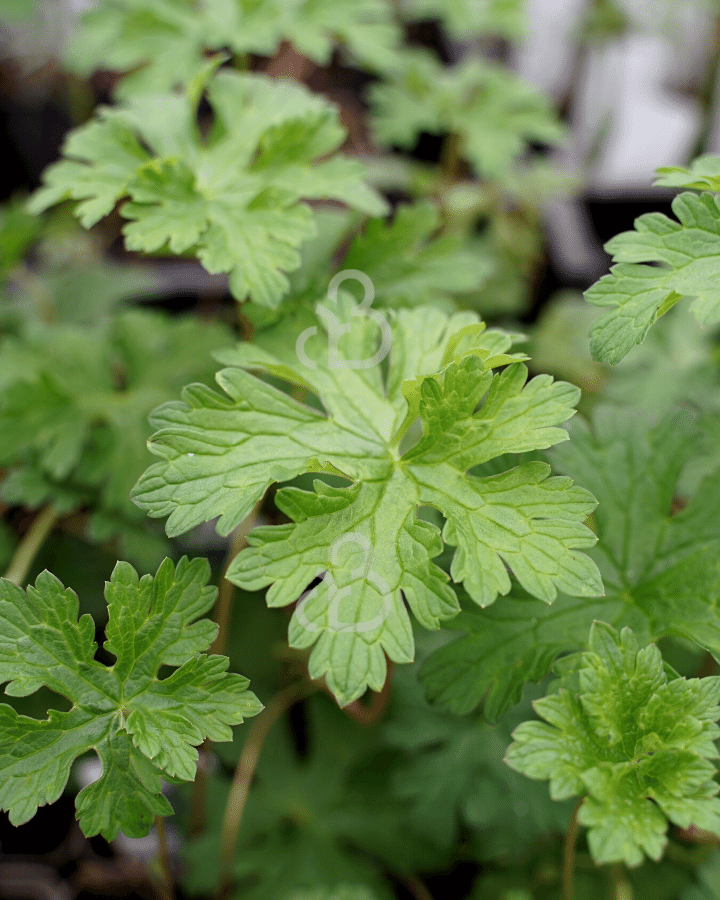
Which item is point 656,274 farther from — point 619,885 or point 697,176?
point 619,885

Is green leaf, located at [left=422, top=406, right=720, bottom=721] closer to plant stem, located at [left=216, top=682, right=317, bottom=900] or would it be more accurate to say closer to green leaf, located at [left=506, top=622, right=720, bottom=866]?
green leaf, located at [left=506, top=622, right=720, bottom=866]

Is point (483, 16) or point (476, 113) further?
point (483, 16)

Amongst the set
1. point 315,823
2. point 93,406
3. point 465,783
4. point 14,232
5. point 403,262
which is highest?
point 403,262

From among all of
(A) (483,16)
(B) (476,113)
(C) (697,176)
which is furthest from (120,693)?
(A) (483,16)

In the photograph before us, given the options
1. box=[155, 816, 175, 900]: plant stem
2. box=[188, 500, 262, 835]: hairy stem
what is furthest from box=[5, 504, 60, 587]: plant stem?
box=[155, 816, 175, 900]: plant stem

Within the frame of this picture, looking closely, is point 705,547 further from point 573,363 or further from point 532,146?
point 532,146

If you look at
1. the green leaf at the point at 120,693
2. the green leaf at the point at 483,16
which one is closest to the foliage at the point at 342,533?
the green leaf at the point at 120,693
